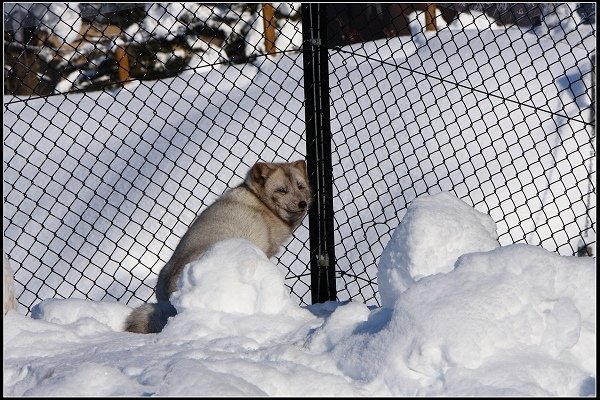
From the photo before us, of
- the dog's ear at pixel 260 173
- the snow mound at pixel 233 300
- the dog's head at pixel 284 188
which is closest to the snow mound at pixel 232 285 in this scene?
the snow mound at pixel 233 300

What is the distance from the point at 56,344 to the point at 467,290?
5.03ft

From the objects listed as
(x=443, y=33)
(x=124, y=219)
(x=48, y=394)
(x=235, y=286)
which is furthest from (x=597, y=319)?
(x=443, y=33)

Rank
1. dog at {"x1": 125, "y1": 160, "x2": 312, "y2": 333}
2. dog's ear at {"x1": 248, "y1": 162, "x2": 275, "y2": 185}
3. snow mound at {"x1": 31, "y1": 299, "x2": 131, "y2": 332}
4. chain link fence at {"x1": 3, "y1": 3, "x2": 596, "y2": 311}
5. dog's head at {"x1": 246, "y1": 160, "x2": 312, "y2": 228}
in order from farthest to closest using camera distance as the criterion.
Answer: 1. chain link fence at {"x1": 3, "y1": 3, "x2": 596, "y2": 311}
2. dog's ear at {"x1": 248, "y1": 162, "x2": 275, "y2": 185}
3. dog's head at {"x1": 246, "y1": 160, "x2": 312, "y2": 228}
4. dog at {"x1": 125, "y1": 160, "x2": 312, "y2": 333}
5. snow mound at {"x1": 31, "y1": 299, "x2": 131, "y2": 332}

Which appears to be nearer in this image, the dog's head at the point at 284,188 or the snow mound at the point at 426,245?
the snow mound at the point at 426,245

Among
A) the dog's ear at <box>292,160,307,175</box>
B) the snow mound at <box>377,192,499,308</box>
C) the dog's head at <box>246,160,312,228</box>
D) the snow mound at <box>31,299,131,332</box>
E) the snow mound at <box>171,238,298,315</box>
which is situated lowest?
the snow mound at <box>31,299,131,332</box>

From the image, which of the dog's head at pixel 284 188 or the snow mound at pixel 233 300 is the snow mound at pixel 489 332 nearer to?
the snow mound at pixel 233 300

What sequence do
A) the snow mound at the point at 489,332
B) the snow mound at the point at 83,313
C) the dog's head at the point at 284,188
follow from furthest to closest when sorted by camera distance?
the dog's head at the point at 284,188
the snow mound at the point at 83,313
the snow mound at the point at 489,332

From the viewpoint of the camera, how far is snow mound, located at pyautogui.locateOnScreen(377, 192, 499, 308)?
3180 mm

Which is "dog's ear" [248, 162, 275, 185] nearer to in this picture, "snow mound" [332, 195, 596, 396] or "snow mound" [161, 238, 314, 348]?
"snow mound" [161, 238, 314, 348]

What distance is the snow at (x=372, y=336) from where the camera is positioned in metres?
2.49

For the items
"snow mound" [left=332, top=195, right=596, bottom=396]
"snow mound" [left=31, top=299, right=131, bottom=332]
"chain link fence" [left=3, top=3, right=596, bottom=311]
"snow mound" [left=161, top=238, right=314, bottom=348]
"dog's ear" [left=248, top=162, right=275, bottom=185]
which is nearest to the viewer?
"snow mound" [left=332, top=195, right=596, bottom=396]

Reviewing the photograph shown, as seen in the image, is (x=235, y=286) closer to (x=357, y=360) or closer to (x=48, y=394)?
(x=357, y=360)

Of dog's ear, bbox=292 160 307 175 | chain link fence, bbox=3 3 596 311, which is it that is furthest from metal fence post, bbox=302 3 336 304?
dog's ear, bbox=292 160 307 175

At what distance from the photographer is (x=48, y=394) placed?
8.07ft
